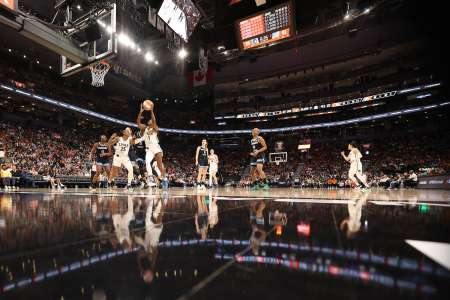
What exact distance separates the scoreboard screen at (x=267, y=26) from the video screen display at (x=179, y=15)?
6.01 ft

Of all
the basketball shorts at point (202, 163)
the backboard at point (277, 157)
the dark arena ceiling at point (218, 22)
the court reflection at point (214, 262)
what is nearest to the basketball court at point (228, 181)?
the court reflection at point (214, 262)

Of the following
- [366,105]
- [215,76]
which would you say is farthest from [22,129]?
[366,105]

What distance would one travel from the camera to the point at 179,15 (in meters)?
8.95

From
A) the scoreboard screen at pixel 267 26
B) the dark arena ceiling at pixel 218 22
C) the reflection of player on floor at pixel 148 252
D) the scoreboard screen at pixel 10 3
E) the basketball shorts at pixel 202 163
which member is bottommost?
the reflection of player on floor at pixel 148 252

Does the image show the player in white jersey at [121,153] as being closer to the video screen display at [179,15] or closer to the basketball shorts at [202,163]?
the basketball shorts at [202,163]

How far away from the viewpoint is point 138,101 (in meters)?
31.3

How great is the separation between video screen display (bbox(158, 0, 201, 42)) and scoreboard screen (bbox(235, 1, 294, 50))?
1833 mm

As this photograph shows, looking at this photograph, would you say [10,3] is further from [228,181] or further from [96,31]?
[228,181]

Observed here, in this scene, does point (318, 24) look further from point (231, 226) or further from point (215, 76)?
point (215, 76)

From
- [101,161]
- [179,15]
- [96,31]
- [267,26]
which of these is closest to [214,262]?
[101,161]

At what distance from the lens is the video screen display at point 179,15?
8.32 meters

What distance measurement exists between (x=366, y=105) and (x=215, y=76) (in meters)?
17.9

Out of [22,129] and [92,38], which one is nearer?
[92,38]

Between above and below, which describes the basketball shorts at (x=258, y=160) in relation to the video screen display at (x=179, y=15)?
below
